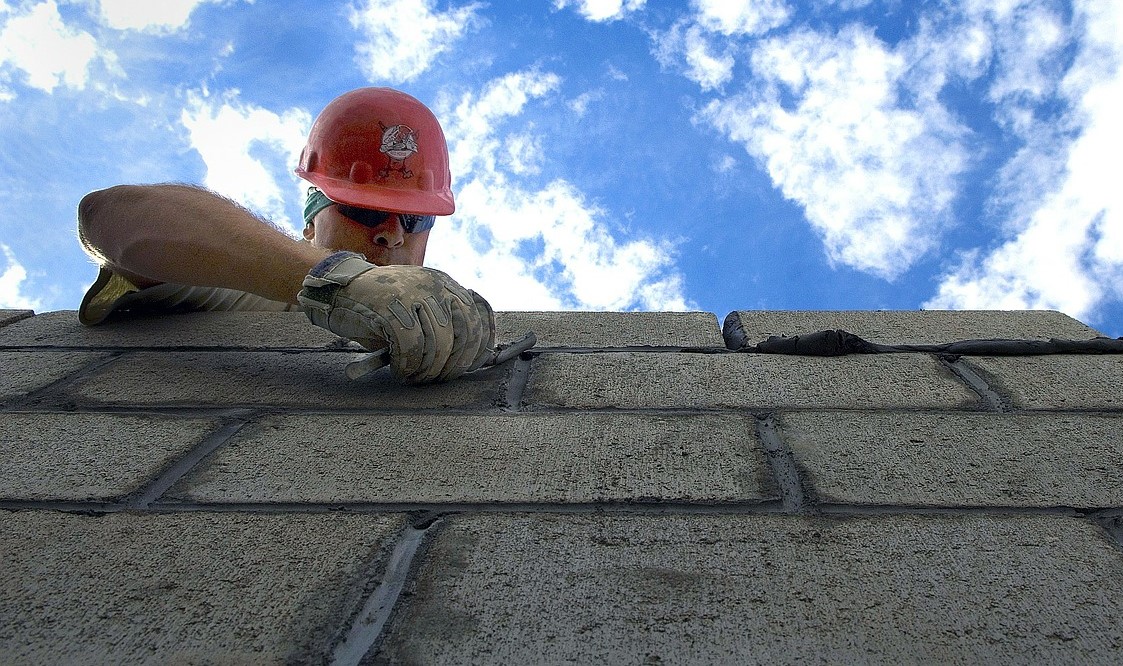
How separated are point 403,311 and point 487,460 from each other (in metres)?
0.31

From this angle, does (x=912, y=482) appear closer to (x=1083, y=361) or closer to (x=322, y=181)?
(x=1083, y=361)

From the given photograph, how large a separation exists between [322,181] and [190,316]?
1.50 feet

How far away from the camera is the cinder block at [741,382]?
1473 millimetres

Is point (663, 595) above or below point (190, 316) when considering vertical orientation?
below

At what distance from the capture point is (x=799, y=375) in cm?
160

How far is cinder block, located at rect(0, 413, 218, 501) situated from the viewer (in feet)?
3.87

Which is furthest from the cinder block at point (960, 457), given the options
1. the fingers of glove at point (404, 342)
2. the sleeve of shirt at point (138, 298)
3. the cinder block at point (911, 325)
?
the sleeve of shirt at point (138, 298)

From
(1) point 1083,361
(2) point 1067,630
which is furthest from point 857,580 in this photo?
(1) point 1083,361

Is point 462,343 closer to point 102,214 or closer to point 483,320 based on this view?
point 483,320

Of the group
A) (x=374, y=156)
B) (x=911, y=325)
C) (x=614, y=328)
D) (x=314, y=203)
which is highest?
(x=374, y=156)

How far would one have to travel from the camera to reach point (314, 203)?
7.41 feet

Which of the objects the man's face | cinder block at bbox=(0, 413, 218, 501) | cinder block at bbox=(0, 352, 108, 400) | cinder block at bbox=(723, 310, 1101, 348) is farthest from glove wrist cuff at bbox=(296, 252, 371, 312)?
cinder block at bbox=(723, 310, 1101, 348)

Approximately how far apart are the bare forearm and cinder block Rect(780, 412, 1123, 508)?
914 mm

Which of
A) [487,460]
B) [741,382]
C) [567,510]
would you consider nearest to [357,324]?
[487,460]
